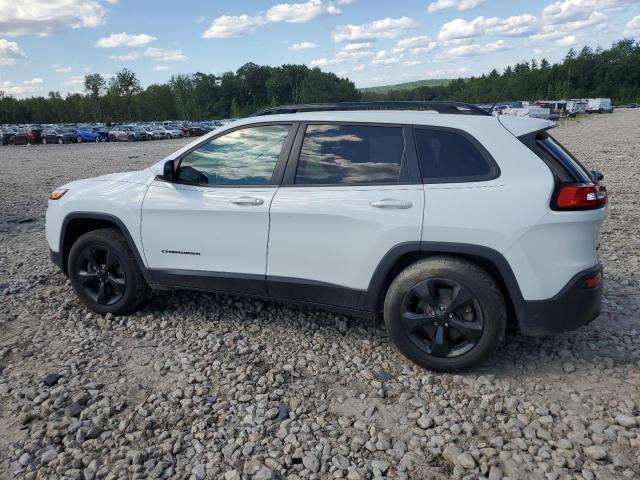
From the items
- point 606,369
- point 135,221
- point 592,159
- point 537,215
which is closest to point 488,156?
point 537,215

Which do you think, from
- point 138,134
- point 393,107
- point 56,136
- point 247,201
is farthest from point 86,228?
point 138,134

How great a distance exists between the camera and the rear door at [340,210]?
132 inches

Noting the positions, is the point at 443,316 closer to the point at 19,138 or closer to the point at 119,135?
the point at 19,138

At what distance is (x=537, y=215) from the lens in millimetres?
3018

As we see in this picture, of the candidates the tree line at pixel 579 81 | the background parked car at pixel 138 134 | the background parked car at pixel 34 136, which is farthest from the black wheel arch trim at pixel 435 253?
the tree line at pixel 579 81

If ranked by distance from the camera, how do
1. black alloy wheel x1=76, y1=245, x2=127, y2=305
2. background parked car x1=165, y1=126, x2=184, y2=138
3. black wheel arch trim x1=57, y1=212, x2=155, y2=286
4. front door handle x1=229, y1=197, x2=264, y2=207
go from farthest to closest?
background parked car x1=165, y1=126, x2=184, y2=138
black alloy wheel x1=76, y1=245, x2=127, y2=305
black wheel arch trim x1=57, y1=212, x2=155, y2=286
front door handle x1=229, y1=197, x2=264, y2=207

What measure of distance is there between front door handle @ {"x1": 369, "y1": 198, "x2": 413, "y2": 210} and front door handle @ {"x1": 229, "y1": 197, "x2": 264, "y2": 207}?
0.88 m

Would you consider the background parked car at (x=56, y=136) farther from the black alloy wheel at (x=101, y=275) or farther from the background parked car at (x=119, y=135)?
the black alloy wheel at (x=101, y=275)

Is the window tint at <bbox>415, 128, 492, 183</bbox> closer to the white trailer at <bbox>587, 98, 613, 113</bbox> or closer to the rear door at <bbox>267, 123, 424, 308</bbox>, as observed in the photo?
the rear door at <bbox>267, 123, 424, 308</bbox>

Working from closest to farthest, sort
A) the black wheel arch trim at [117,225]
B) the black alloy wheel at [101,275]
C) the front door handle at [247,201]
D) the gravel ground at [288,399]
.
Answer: the gravel ground at [288,399], the front door handle at [247,201], the black wheel arch trim at [117,225], the black alloy wheel at [101,275]

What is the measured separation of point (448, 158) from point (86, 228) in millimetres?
3314

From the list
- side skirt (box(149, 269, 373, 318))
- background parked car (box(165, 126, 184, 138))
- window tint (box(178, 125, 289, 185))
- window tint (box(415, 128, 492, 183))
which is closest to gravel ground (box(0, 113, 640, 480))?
side skirt (box(149, 269, 373, 318))

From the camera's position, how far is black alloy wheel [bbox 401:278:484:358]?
10.7 feet

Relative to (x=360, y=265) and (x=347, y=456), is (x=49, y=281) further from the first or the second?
(x=347, y=456)
